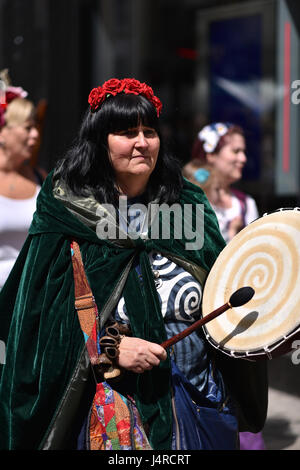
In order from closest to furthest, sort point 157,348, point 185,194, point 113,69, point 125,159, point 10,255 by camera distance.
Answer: point 157,348
point 125,159
point 185,194
point 10,255
point 113,69

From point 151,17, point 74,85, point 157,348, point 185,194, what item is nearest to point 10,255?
point 185,194

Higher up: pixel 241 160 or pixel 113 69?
pixel 113 69

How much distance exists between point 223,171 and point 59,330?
2813 mm

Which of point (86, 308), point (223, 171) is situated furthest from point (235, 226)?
point (86, 308)

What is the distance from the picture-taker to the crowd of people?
7.76ft

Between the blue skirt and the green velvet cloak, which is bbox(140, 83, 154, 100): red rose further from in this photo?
the blue skirt

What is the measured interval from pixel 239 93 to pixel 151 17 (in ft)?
3.95

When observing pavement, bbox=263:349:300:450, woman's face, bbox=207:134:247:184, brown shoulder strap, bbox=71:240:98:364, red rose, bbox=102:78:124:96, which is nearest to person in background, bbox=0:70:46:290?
woman's face, bbox=207:134:247:184

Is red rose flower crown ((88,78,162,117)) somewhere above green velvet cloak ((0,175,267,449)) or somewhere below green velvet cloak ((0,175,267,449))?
above

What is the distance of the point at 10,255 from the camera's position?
3893mm

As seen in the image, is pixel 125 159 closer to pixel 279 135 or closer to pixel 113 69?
pixel 279 135

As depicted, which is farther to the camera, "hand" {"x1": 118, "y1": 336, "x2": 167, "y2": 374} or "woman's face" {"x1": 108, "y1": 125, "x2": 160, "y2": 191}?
"woman's face" {"x1": 108, "y1": 125, "x2": 160, "y2": 191}

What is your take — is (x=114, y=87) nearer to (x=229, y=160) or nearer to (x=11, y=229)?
(x=11, y=229)

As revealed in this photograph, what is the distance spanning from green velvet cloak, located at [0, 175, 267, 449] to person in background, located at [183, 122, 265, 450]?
2394 millimetres
